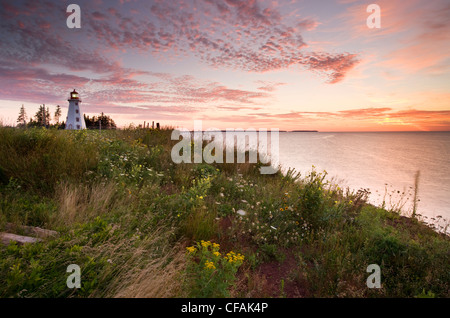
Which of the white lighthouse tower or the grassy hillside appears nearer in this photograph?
the grassy hillside

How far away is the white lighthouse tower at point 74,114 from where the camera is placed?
37.8m

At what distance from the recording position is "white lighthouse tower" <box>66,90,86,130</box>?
3778 centimetres

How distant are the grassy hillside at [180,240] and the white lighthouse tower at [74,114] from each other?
121ft

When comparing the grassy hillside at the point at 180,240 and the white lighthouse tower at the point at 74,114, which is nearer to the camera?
the grassy hillside at the point at 180,240

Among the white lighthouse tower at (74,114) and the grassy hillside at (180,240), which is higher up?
the white lighthouse tower at (74,114)

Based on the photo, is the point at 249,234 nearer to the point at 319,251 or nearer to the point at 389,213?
the point at 319,251

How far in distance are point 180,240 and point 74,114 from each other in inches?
1721

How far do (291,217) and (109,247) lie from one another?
4079mm

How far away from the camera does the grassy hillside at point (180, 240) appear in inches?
103

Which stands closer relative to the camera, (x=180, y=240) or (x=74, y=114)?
(x=180, y=240)

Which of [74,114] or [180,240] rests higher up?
[74,114]

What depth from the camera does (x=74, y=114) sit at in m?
38.2

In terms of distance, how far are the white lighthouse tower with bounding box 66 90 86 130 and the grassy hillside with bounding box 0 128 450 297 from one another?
1453 inches
